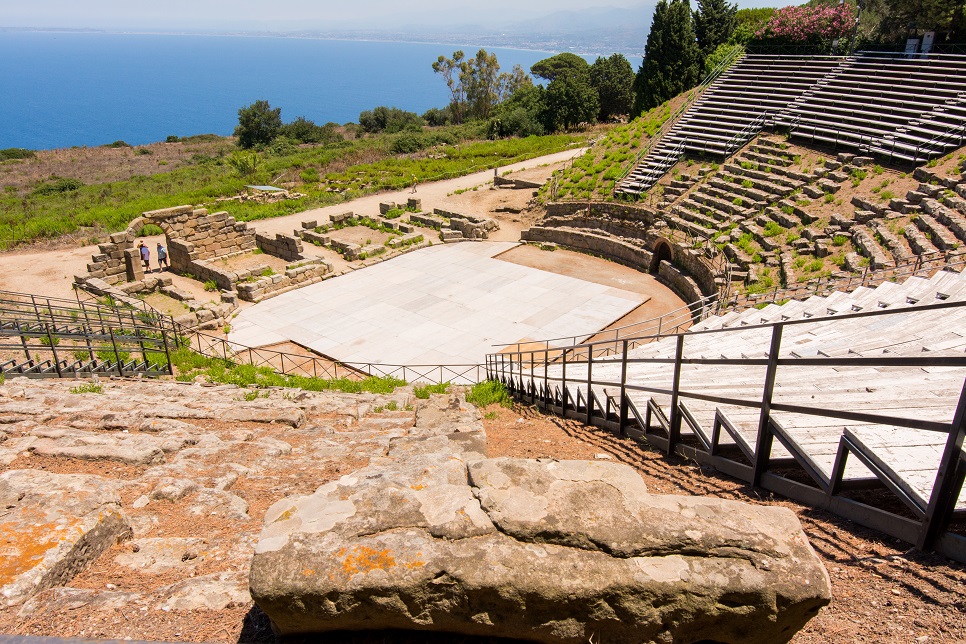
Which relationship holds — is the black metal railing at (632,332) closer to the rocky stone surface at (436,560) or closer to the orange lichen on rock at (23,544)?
the rocky stone surface at (436,560)

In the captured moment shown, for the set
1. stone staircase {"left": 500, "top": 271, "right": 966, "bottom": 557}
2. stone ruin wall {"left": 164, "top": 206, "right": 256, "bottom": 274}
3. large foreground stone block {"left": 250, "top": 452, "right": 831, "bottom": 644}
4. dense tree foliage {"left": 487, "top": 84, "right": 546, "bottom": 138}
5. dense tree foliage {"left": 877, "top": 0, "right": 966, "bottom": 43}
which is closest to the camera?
large foreground stone block {"left": 250, "top": 452, "right": 831, "bottom": 644}

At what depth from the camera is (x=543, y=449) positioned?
309 inches

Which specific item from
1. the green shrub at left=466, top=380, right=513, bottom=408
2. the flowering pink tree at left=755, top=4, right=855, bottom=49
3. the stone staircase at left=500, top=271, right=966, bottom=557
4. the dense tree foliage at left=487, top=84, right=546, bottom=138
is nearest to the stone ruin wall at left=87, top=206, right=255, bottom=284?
the green shrub at left=466, top=380, right=513, bottom=408

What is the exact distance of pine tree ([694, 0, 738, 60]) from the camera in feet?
145

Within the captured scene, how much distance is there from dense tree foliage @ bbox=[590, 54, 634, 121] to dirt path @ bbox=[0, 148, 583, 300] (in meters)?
22.9

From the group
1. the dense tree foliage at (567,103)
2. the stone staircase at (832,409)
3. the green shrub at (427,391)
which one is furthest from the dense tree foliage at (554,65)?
the stone staircase at (832,409)

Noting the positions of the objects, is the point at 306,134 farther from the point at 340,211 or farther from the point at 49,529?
the point at 49,529

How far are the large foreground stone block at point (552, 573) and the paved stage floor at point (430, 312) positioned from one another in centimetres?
1332

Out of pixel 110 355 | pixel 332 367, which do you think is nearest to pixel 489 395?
pixel 332 367

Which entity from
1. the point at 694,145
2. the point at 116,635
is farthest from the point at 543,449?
the point at 694,145

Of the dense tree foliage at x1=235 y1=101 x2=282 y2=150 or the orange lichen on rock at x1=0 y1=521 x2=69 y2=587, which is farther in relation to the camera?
the dense tree foliage at x1=235 y1=101 x2=282 y2=150

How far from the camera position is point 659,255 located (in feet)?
77.4

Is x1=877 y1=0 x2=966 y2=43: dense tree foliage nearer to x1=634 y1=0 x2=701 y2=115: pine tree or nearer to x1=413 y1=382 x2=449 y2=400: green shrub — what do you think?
x1=634 y1=0 x2=701 y2=115: pine tree

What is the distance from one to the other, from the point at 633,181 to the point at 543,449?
2275 cm
